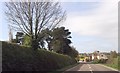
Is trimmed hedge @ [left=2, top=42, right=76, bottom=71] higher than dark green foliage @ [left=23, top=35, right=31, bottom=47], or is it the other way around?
dark green foliage @ [left=23, top=35, right=31, bottom=47]

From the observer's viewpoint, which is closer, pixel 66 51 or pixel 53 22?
pixel 53 22

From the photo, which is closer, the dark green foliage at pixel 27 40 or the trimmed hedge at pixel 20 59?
the trimmed hedge at pixel 20 59

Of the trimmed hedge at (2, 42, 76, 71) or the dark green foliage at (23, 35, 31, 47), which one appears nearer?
the trimmed hedge at (2, 42, 76, 71)

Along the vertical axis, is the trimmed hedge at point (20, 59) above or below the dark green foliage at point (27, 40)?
below

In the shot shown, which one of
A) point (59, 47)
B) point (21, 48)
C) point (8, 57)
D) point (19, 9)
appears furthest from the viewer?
point (59, 47)

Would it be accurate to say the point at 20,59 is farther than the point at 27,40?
No

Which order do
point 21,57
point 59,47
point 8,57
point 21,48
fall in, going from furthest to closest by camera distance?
point 59,47, point 21,48, point 21,57, point 8,57

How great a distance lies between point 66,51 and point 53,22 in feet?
223

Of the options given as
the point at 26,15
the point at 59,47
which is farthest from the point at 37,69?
the point at 59,47

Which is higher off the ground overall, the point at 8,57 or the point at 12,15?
the point at 12,15

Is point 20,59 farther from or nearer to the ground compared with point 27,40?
nearer to the ground

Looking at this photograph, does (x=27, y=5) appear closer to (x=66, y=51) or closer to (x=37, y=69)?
(x=37, y=69)

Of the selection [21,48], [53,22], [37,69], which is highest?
[53,22]

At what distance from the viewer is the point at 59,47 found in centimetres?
9806
